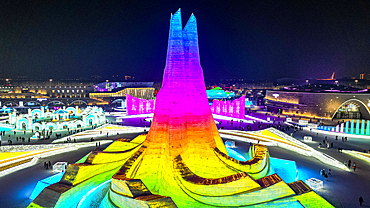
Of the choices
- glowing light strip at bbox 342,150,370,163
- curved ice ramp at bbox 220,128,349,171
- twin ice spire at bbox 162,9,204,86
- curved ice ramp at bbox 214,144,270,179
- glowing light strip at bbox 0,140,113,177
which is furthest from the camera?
glowing light strip at bbox 342,150,370,163

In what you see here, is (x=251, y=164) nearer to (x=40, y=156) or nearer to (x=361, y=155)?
(x=361, y=155)

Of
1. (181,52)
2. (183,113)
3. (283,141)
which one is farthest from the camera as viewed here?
(283,141)

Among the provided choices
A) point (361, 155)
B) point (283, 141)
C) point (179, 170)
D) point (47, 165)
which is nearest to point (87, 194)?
point (179, 170)

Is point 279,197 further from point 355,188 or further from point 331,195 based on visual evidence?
point 355,188

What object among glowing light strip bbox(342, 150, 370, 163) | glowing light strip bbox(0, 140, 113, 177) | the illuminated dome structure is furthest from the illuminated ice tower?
glowing light strip bbox(342, 150, 370, 163)

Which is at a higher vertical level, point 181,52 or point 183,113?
point 181,52

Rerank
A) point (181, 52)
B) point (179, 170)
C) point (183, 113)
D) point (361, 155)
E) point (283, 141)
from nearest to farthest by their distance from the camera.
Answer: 1. point (179, 170)
2. point (183, 113)
3. point (181, 52)
4. point (361, 155)
5. point (283, 141)

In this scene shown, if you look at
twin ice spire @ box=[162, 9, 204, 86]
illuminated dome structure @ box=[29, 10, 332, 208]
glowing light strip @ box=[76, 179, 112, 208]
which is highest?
twin ice spire @ box=[162, 9, 204, 86]

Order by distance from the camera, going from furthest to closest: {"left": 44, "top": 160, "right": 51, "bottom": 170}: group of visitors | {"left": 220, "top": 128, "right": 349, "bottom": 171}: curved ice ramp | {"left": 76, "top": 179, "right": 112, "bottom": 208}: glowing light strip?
{"left": 220, "top": 128, "right": 349, "bottom": 171}: curved ice ramp → {"left": 44, "top": 160, "right": 51, "bottom": 170}: group of visitors → {"left": 76, "top": 179, "right": 112, "bottom": 208}: glowing light strip

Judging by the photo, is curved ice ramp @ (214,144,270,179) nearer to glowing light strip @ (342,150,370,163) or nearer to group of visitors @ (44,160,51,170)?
glowing light strip @ (342,150,370,163)

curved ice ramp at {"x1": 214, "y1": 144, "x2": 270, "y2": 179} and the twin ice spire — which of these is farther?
the twin ice spire
